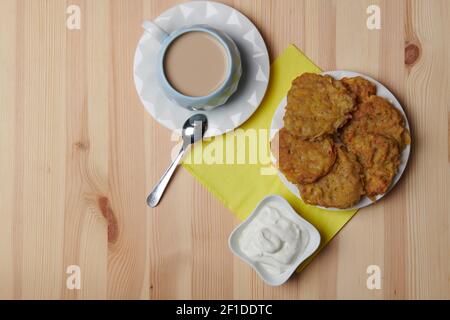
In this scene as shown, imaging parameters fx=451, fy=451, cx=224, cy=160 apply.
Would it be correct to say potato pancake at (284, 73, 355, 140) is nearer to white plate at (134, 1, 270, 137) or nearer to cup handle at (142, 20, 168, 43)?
white plate at (134, 1, 270, 137)

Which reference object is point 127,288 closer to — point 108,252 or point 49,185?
point 108,252

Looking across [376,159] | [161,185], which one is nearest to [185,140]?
[161,185]

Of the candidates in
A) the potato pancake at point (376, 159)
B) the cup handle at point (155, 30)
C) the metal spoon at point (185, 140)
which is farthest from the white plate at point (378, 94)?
the cup handle at point (155, 30)

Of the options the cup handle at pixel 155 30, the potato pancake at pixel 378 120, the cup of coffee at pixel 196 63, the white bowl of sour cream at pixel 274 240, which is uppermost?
the cup handle at pixel 155 30

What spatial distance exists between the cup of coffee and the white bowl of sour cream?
24 centimetres

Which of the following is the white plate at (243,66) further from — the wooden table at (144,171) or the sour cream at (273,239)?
the sour cream at (273,239)

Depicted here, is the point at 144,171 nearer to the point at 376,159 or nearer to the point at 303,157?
the point at 303,157

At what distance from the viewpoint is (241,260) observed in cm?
96

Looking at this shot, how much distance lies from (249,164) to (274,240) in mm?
175

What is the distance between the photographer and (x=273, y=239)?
2.87 ft

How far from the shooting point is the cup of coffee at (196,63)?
855 mm

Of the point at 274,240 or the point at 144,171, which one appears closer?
the point at 274,240
